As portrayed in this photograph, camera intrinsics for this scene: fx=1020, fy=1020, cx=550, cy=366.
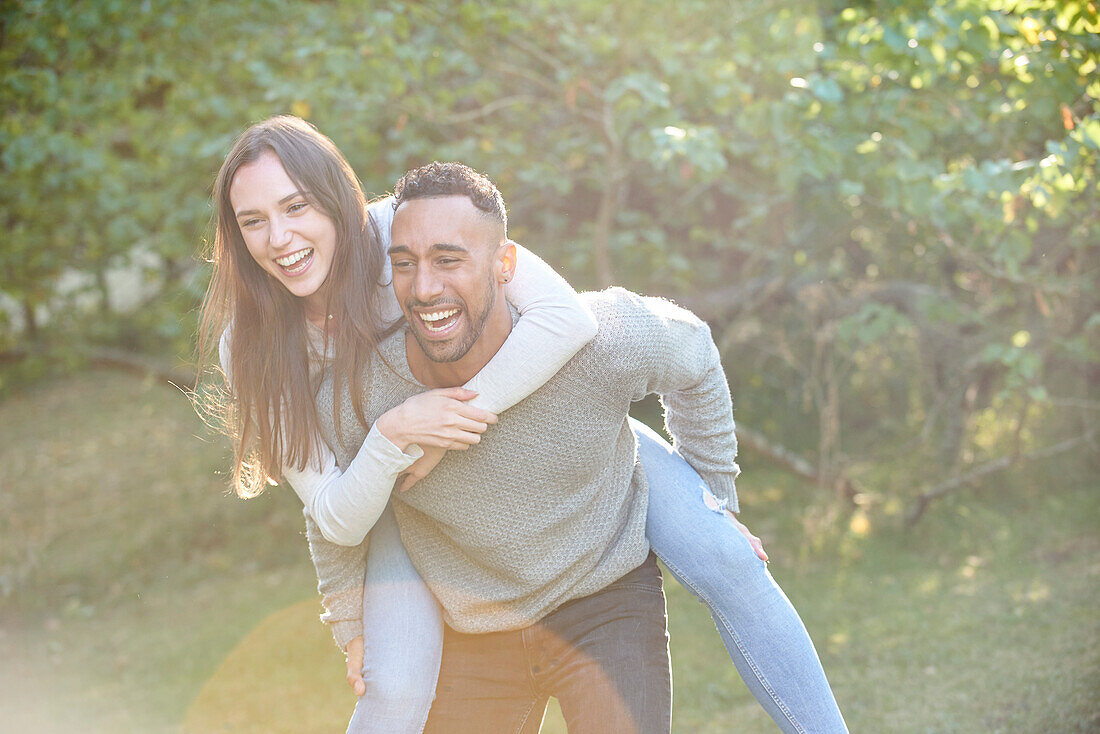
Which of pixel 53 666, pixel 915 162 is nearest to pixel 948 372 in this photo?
pixel 915 162

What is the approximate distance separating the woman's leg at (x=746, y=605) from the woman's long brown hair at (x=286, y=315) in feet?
2.89

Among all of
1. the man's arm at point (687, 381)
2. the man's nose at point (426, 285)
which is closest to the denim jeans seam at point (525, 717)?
the man's arm at point (687, 381)

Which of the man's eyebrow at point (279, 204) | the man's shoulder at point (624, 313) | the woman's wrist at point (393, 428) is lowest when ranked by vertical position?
the woman's wrist at point (393, 428)

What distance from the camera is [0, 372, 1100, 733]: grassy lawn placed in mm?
4320

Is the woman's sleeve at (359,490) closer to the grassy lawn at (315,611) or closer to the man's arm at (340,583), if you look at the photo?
the man's arm at (340,583)

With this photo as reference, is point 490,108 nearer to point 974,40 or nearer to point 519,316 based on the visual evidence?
point 974,40

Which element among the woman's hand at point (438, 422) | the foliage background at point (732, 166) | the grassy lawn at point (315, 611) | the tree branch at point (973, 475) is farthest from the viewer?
the tree branch at point (973, 475)

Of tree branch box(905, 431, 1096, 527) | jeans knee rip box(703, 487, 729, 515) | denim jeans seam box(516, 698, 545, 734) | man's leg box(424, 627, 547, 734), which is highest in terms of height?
jeans knee rip box(703, 487, 729, 515)

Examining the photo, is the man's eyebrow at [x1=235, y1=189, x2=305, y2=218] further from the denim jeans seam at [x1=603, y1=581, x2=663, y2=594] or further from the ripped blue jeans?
the denim jeans seam at [x1=603, y1=581, x2=663, y2=594]

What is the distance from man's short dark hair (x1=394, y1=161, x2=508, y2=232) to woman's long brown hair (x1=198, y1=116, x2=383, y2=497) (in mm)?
205

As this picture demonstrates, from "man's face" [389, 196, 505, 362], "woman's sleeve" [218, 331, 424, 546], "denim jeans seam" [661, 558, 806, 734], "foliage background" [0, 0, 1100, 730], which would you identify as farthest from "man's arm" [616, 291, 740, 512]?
"foliage background" [0, 0, 1100, 730]

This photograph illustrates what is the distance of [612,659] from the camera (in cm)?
260

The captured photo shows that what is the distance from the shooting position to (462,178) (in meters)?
2.52

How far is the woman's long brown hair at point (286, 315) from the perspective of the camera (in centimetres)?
256
